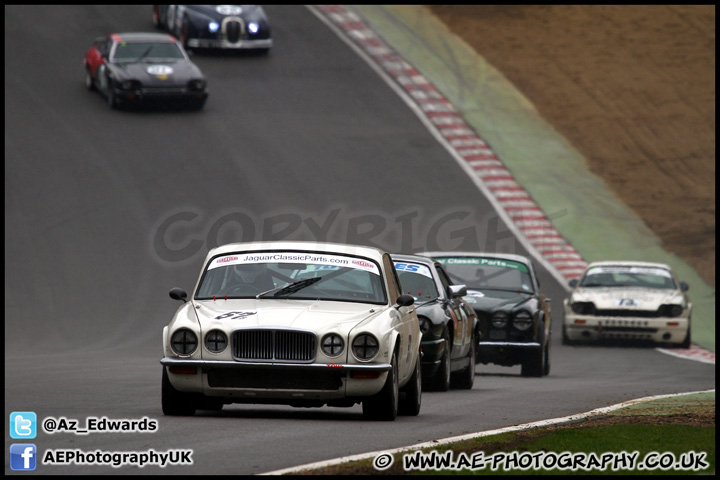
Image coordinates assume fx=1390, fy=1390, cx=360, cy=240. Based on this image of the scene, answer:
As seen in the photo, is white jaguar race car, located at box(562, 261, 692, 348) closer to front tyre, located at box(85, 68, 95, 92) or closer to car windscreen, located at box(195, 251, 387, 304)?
car windscreen, located at box(195, 251, 387, 304)

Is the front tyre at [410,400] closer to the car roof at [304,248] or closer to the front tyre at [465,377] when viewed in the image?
the car roof at [304,248]

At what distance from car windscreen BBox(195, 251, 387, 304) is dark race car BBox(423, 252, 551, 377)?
4.78m

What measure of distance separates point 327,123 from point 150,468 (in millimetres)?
23052

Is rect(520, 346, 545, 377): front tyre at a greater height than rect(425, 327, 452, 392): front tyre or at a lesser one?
lesser

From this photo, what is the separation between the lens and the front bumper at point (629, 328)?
2116cm

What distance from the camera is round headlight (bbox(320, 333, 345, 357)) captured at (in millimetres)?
10000

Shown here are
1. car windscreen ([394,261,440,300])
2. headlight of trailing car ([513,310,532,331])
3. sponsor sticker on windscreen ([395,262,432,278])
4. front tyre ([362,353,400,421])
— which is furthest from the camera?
headlight of trailing car ([513,310,532,331])

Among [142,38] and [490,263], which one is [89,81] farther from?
[490,263]

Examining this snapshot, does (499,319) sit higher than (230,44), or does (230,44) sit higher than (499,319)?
(230,44)

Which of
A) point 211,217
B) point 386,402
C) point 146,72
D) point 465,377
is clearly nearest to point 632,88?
point 146,72

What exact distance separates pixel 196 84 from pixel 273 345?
19.5 metres

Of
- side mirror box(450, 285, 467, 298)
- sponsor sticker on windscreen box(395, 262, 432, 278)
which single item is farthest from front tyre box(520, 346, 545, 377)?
side mirror box(450, 285, 467, 298)

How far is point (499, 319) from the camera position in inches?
649

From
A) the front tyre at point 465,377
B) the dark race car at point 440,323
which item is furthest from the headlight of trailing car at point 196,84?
the front tyre at point 465,377
